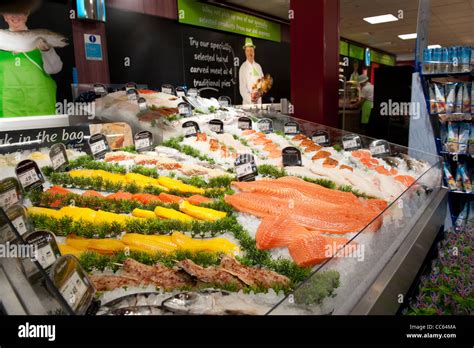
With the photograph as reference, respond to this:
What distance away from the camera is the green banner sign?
22.6ft

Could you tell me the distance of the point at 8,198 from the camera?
1760 mm

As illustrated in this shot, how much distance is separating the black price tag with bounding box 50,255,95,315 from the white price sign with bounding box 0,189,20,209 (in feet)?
2.39

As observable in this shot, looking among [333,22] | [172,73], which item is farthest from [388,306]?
[172,73]

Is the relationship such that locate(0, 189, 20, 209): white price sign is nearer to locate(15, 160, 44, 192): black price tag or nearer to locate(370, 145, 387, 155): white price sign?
locate(15, 160, 44, 192): black price tag

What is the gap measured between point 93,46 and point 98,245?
14.9ft

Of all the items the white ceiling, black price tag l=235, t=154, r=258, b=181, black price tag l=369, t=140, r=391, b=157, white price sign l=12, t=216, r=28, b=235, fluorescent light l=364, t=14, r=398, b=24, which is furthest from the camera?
fluorescent light l=364, t=14, r=398, b=24

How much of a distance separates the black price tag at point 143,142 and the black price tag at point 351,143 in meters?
1.70

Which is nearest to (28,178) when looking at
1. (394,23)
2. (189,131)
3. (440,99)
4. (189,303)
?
(189,303)

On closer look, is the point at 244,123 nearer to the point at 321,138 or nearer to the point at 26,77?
the point at 321,138

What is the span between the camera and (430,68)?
3.75 meters

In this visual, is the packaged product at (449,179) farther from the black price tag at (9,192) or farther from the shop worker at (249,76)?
the shop worker at (249,76)

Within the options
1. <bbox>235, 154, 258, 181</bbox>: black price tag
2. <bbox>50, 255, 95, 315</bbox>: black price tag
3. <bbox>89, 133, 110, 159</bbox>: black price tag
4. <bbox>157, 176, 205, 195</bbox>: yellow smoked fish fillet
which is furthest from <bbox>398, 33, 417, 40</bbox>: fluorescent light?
<bbox>50, 255, 95, 315</bbox>: black price tag
